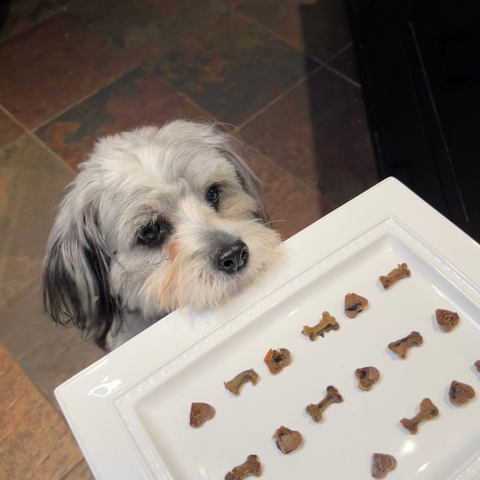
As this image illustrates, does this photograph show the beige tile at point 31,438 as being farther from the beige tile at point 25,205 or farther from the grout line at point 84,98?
the grout line at point 84,98

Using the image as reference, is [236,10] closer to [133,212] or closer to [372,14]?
[372,14]

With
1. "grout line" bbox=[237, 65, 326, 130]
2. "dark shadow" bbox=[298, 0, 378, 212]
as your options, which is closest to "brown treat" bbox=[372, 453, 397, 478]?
"dark shadow" bbox=[298, 0, 378, 212]

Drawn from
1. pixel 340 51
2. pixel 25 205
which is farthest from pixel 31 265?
pixel 340 51

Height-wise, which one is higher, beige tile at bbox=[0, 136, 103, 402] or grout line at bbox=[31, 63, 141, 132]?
grout line at bbox=[31, 63, 141, 132]

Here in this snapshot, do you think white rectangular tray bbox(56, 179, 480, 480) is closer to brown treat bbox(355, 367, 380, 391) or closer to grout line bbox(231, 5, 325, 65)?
brown treat bbox(355, 367, 380, 391)

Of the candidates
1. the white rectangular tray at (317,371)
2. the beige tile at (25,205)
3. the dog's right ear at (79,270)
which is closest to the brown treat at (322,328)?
the white rectangular tray at (317,371)

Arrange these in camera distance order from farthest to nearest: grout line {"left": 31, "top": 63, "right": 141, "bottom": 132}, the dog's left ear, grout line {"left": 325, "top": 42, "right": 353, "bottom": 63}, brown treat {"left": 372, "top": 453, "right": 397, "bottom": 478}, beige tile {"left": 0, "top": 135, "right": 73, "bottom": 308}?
1. grout line {"left": 325, "top": 42, "right": 353, "bottom": 63}
2. grout line {"left": 31, "top": 63, "right": 141, "bottom": 132}
3. beige tile {"left": 0, "top": 135, "right": 73, "bottom": 308}
4. the dog's left ear
5. brown treat {"left": 372, "top": 453, "right": 397, "bottom": 478}
